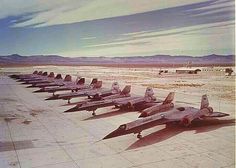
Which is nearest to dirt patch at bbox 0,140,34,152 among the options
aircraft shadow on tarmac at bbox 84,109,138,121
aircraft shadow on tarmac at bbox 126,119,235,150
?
aircraft shadow on tarmac at bbox 126,119,235,150

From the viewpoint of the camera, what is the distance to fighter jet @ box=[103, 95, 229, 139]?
15.9m

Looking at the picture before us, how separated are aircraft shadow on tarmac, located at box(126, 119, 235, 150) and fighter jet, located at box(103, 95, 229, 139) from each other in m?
0.38

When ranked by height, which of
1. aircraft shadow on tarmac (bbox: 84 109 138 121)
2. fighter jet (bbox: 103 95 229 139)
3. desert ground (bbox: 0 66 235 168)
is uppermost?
fighter jet (bbox: 103 95 229 139)

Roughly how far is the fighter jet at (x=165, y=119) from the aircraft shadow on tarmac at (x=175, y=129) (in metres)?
0.38

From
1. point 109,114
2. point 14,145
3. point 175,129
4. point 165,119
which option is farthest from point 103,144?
point 109,114

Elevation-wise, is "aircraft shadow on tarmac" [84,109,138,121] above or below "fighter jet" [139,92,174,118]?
below

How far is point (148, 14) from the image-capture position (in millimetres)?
22266

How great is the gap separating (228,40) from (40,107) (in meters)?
17.7

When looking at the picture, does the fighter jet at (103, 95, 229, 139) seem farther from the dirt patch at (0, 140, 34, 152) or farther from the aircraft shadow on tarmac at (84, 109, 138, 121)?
the aircraft shadow on tarmac at (84, 109, 138, 121)

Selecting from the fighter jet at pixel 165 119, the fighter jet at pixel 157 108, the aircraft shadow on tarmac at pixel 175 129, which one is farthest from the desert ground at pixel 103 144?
the fighter jet at pixel 157 108

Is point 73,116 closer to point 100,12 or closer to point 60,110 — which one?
point 60,110

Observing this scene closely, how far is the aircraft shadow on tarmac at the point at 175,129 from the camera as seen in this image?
16203 mm

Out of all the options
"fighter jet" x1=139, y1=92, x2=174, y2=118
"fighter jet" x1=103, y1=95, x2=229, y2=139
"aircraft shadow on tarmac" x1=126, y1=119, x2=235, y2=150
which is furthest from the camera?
"fighter jet" x1=139, y1=92, x2=174, y2=118

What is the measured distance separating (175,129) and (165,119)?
1.00 m
